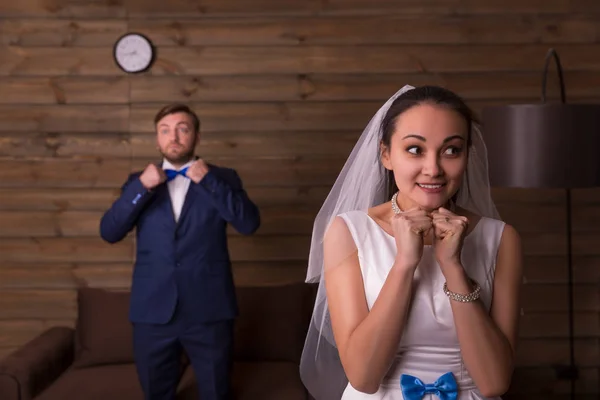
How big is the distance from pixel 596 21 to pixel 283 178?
1773 millimetres

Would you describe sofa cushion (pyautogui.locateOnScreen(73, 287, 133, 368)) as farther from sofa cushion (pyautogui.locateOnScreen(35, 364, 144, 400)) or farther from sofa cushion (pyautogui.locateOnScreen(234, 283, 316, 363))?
sofa cushion (pyautogui.locateOnScreen(234, 283, 316, 363))

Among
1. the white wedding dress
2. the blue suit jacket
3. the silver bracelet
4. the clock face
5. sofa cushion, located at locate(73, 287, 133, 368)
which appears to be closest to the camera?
the silver bracelet

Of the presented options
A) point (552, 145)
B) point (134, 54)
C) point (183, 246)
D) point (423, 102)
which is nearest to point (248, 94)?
point (134, 54)

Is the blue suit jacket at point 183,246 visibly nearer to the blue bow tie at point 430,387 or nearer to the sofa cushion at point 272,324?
the sofa cushion at point 272,324

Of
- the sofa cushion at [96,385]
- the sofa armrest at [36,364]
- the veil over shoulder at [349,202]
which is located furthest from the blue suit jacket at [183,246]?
the veil over shoulder at [349,202]

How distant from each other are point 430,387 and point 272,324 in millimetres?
2116

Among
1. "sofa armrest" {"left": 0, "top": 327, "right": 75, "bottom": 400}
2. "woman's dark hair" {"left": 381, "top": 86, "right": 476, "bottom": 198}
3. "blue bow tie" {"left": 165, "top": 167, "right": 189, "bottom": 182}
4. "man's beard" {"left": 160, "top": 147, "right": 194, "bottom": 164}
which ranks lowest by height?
"sofa armrest" {"left": 0, "top": 327, "right": 75, "bottom": 400}

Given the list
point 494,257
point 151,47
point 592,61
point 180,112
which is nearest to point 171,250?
point 180,112

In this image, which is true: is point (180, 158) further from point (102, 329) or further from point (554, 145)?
point (554, 145)

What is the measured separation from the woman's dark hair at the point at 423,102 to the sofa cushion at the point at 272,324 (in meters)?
2.12

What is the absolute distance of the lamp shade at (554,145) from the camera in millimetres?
3092

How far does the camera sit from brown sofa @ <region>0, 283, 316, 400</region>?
135 inches

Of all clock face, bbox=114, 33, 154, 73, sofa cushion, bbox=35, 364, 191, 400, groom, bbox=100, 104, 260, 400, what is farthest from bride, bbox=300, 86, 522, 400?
clock face, bbox=114, 33, 154, 73

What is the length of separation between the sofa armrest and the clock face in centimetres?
132
